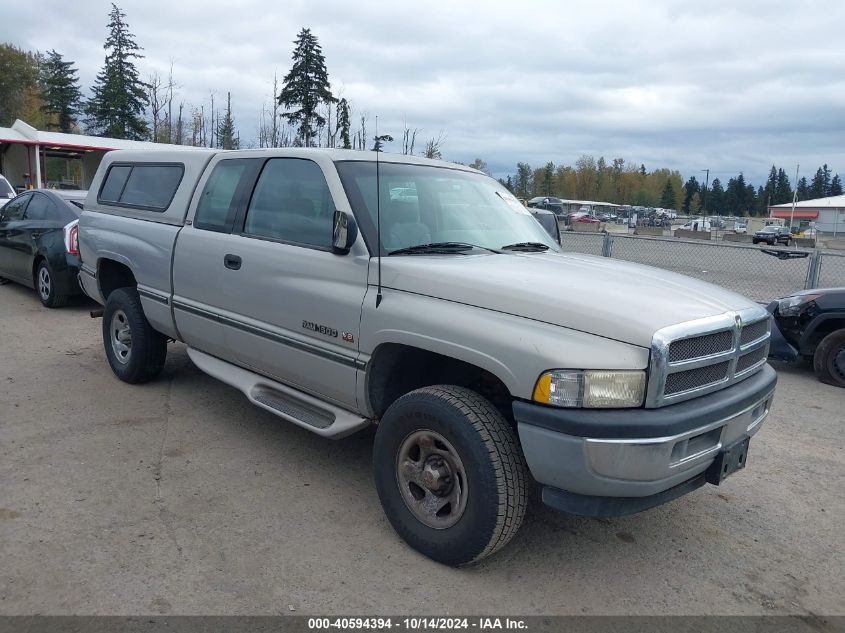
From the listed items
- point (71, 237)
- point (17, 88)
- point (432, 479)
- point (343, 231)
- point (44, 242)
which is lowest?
point (432, 479)

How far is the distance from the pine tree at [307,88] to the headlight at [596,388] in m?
24.4

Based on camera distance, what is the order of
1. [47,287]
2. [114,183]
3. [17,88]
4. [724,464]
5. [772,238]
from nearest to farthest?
1. [724,464]
2. [114,183]
3. [47,287]
4. [772,238]
5. [17,88]

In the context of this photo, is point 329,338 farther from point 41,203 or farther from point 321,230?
point 41,203

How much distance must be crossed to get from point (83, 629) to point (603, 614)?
6.94 feet

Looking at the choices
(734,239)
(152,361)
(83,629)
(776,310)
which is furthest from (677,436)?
(734,239)

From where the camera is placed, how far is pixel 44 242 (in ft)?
28.9

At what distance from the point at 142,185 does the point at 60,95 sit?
6774 centimetres

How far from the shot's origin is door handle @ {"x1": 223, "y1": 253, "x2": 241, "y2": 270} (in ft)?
13.9

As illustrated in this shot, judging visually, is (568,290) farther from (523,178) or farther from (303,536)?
(523,178)

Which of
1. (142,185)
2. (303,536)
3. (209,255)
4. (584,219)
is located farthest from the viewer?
(584,219)

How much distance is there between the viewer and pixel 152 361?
552 cm

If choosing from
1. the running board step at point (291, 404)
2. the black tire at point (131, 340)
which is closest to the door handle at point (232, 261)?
the running board step at point (291, 404)

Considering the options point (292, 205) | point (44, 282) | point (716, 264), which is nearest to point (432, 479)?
point (292, 205)

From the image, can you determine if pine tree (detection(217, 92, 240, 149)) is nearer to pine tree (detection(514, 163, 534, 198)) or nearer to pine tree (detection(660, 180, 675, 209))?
pine tree (detection(514, 163, 534, 198))
